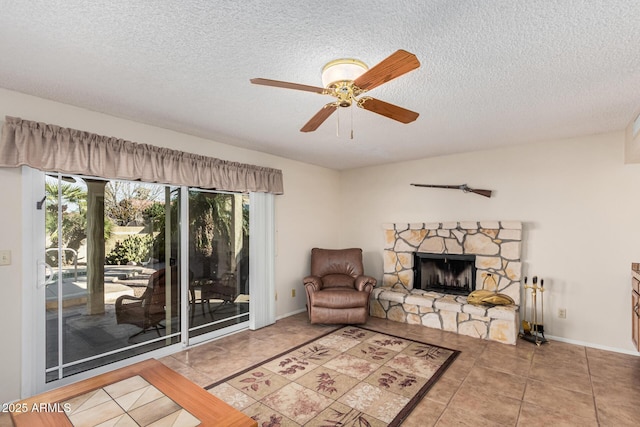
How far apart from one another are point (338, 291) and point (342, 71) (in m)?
3.09

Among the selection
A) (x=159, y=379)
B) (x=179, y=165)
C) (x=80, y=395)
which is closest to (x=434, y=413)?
(x=159, y=379)

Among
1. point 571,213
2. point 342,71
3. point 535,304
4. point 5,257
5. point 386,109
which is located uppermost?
point 342,71

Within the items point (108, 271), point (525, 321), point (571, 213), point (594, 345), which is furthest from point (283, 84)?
point (594, 345)

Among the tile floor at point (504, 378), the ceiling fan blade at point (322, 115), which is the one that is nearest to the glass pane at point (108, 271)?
the tile floor at point (504, 378)

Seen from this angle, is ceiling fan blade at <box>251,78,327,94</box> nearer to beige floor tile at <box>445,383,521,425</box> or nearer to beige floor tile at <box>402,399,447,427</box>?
beige floor tile at <box>402,399,447,427</box>

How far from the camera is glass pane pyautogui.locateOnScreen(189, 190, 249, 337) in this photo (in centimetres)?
378

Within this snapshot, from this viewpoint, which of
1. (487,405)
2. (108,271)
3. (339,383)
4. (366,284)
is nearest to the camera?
(487,405)

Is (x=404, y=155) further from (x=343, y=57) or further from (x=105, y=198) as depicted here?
(x=105, y=198)

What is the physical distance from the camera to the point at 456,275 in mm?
4648

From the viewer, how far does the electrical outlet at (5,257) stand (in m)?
2.43

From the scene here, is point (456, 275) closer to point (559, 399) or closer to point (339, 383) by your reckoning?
point (559, 399)

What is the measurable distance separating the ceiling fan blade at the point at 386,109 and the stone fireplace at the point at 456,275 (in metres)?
2.77

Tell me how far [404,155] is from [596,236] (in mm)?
2491

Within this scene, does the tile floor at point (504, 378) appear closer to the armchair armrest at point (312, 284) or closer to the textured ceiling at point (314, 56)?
the armchair armrest at point (312, 284)
